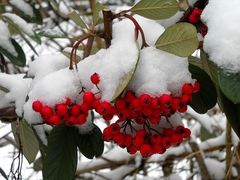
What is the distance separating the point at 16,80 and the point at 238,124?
0.64 meters

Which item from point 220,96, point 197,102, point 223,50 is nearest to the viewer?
point 223,50

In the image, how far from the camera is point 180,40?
0.83 m

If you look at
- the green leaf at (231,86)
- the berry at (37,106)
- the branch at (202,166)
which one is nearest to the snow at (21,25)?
the berry at (37,106)

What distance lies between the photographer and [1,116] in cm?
109

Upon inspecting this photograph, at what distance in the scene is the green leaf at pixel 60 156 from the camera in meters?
0.98

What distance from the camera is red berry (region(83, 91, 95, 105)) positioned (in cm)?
80

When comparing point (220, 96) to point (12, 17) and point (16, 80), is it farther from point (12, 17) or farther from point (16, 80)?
point (12, 17)

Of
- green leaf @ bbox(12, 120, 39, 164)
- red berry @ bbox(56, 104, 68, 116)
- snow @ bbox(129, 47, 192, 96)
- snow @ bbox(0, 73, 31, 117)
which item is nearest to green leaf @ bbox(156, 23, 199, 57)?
snow @ bbox(129, 47, 192, 96)

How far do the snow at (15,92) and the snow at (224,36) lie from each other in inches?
20.6

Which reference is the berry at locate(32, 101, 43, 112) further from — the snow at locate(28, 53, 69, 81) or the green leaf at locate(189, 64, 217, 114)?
the green leaf at locate(189, 64, 217, 114)

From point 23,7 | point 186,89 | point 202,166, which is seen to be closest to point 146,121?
point 186,89

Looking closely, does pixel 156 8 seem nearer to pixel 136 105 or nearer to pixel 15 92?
pixel 136 105

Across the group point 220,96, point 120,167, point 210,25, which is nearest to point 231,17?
point 210,25

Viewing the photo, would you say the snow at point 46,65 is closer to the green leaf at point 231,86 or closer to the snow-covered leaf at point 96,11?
the snow-covered leaf at point 96,11
